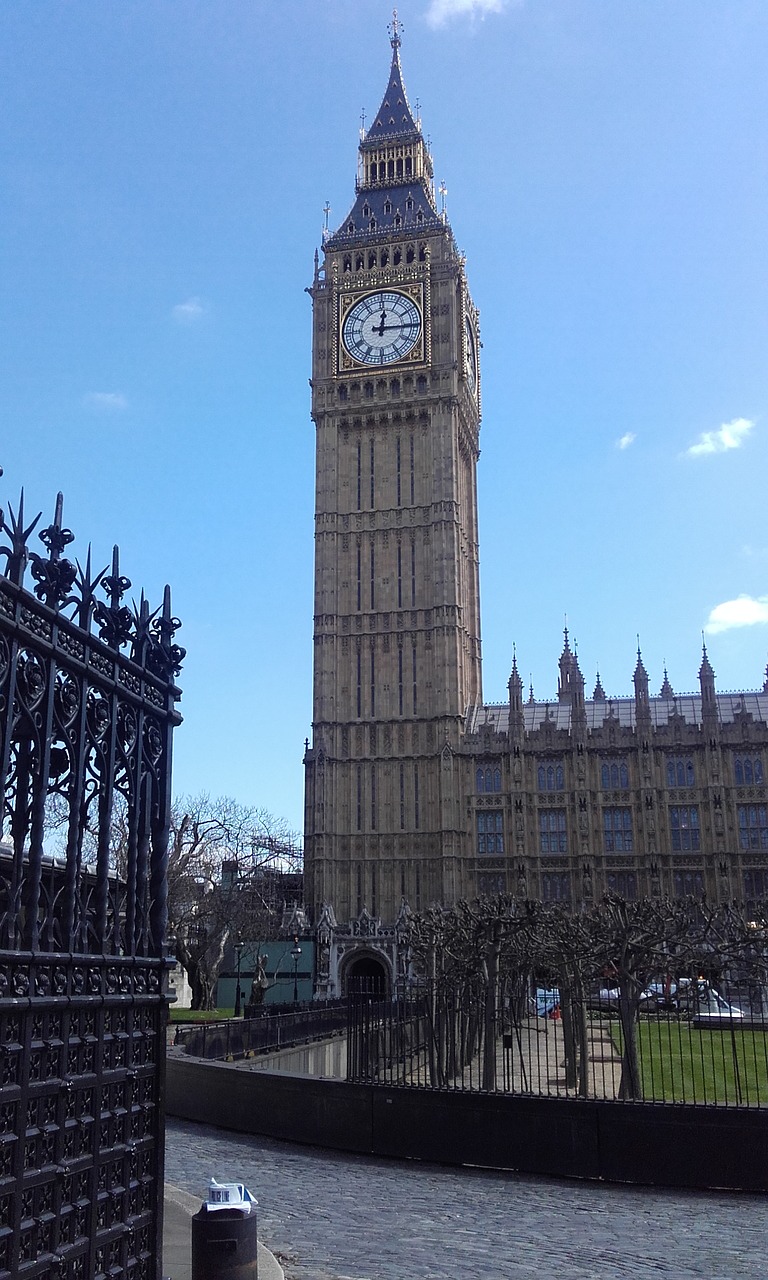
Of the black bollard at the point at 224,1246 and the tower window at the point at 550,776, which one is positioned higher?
the tower window at the point at 550,776

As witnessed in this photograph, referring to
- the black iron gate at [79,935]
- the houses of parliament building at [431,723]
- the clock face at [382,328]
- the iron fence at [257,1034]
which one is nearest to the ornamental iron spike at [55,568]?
the black iron gate at [79,935]

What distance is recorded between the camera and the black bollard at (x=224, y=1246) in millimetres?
6527

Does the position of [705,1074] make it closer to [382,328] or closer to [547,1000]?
[547,1000]

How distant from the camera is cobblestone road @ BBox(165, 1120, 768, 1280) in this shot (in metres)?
8.47

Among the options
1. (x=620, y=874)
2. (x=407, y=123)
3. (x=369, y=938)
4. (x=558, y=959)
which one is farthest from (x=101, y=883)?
(x=407, y=123)

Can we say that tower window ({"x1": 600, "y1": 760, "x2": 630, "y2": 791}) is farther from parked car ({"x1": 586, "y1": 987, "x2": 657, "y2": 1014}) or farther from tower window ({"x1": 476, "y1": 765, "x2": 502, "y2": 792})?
parked car ({"x1": 586, "y1": 987, "x2": 657, "y2": 1014})

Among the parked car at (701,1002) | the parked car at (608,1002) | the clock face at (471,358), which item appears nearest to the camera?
the parked car at (701,1002)

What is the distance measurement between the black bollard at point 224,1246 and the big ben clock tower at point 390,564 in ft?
174

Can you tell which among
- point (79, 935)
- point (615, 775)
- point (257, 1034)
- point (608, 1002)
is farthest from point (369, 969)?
point (79, 935)

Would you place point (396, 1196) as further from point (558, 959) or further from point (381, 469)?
point (381, 469)

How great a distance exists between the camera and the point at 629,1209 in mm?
10875

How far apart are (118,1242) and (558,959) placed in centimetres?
1973

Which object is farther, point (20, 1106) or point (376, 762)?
point (376, 762)

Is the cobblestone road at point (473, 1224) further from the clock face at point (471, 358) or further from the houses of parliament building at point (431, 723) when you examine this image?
the clock face at point (471, 358)
